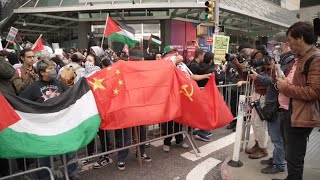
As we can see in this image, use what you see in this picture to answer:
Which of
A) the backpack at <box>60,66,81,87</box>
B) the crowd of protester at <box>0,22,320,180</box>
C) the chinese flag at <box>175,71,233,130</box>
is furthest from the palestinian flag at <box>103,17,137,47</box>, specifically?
the chinese flag at <box>175,71,233,130</box>

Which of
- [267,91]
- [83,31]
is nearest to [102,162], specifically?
[267,91]

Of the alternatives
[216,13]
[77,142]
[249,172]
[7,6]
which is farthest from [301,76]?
[7,6]

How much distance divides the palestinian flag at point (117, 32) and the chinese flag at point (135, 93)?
4.16 metres

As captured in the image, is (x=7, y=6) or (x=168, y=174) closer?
(x=168, y=174)

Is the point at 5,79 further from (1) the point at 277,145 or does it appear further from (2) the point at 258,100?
(1) the point at 277,145

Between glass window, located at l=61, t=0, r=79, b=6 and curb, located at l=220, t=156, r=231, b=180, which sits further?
glass window, located at l=61, t=0, r=79, b=6

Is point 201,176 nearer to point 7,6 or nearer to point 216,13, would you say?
point 216,13

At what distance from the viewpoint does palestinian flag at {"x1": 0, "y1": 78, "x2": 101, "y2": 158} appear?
3367 mm

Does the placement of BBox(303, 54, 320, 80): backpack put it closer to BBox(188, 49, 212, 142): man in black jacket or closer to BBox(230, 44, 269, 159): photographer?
BBox(230, 44, 269, 159): photographer

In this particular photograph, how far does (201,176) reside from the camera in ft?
15.2

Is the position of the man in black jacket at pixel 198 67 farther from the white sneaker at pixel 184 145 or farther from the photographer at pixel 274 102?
the photographer at pixel 274 102

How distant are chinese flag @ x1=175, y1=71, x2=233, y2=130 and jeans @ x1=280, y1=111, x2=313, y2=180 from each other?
1.61 metres

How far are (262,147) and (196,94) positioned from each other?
4.68ft

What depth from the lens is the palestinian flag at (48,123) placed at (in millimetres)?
3367
